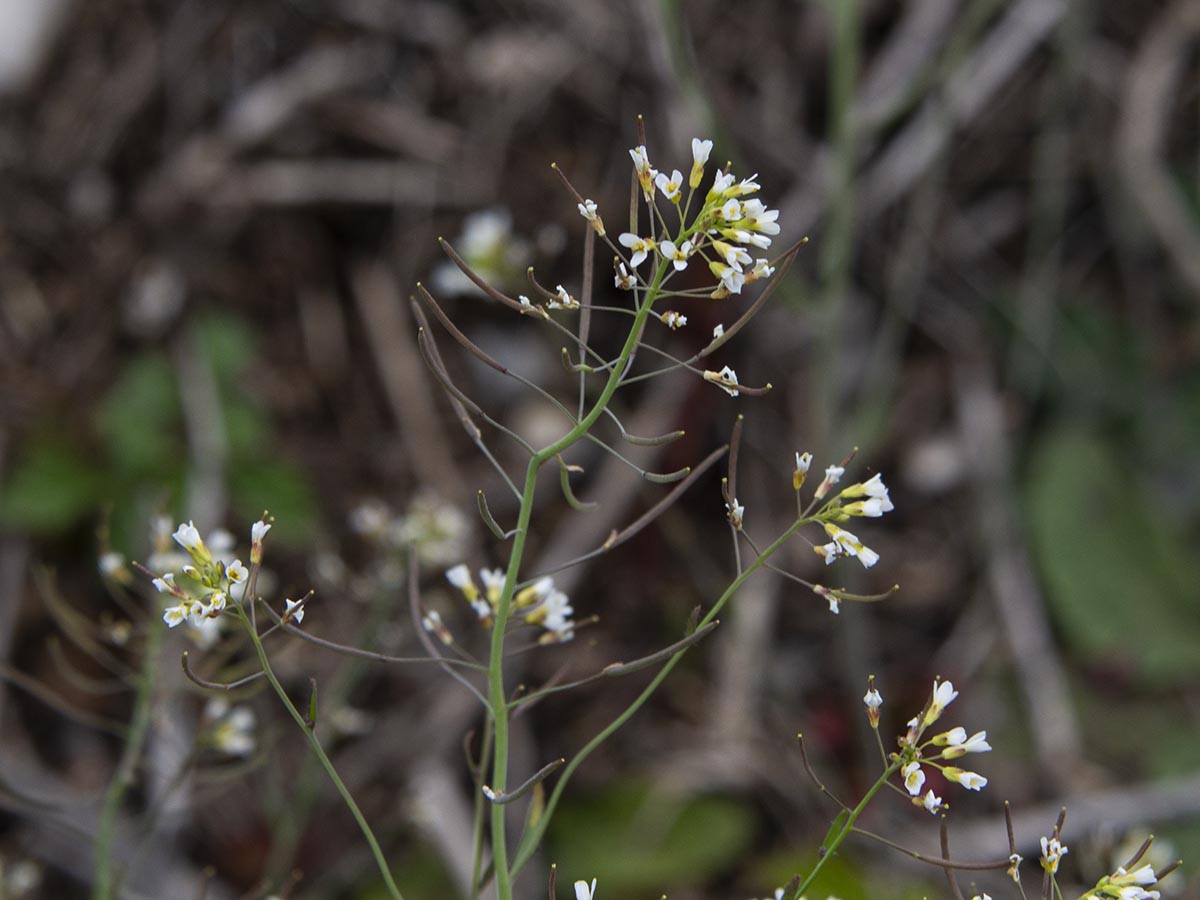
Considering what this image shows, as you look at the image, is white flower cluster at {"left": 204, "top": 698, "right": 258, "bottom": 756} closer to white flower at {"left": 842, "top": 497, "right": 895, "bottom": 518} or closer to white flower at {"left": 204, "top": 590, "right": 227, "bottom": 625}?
white flower at {"left": 204, "top": 590, "right": 227, "bottom": 625}

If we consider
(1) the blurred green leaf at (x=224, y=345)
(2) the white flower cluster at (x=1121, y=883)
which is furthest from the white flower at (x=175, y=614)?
(1) the blurred green leaf at (x=224, y=345)

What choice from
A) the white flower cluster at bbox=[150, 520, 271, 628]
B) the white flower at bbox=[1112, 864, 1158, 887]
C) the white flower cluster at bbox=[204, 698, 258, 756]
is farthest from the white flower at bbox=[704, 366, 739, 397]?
the white flower cluster at bbox=[204, 698, 258, 756]

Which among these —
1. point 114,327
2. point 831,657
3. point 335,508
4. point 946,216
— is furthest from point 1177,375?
point 114,327

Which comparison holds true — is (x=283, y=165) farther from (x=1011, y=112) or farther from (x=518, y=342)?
(x=1011, y=112)

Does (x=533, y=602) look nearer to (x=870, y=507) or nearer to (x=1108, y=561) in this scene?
(x=870, y=507)

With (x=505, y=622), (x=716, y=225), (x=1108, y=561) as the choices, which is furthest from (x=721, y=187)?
(x=1108, y=561)

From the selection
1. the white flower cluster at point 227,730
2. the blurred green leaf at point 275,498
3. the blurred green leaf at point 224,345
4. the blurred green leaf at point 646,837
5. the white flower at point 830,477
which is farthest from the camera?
the blurred green leaf at point 224,345

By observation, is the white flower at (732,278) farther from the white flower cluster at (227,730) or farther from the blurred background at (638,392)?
the blurred background at (638,392)
